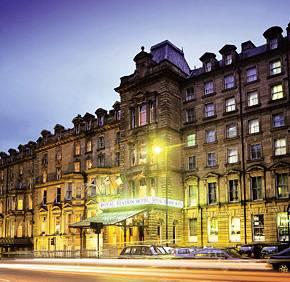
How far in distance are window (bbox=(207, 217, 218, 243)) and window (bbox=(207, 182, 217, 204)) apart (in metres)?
1.74

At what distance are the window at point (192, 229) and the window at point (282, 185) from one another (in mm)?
9175

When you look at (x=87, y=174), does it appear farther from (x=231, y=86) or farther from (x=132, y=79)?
(x=231, y=86)

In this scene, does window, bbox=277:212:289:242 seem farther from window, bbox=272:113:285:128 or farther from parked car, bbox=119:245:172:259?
parked car, bbox=119:245:172:259

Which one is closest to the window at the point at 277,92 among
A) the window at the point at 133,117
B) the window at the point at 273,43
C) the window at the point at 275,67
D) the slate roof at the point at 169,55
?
the window at the point at 275,67

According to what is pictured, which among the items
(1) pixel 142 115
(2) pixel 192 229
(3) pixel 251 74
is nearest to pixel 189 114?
(1) pixel 142 115

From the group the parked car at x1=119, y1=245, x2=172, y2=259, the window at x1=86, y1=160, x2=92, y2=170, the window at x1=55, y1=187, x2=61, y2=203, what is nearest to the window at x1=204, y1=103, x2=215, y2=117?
the parked car at x1=119, y1=245, x2=172, y2=259

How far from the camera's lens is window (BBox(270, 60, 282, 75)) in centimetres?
4288

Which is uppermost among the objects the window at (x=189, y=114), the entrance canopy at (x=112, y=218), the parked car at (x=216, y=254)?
the window at (x=189, y=114)

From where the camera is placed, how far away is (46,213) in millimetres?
65562

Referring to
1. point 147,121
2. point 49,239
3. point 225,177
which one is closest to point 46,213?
point 49,239

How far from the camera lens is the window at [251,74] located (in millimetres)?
44528

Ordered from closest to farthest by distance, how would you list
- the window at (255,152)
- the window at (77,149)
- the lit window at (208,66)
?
the window at (255,152)
the lit window at (208,66)
the window at (77,149)

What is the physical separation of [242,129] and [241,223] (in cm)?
880

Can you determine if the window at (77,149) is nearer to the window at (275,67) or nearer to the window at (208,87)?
the window at (208,87)
